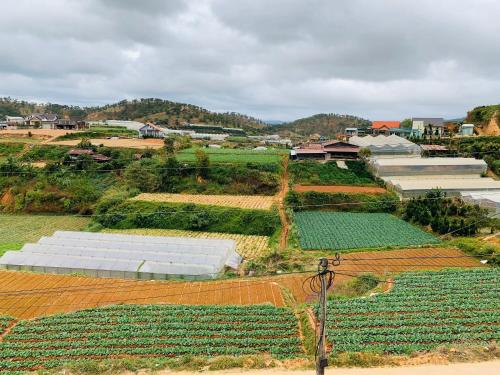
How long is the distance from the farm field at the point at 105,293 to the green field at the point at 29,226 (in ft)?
26.8

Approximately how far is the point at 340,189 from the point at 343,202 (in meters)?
2.64

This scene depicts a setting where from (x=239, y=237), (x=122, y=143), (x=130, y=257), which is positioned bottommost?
(x=239, y=237)

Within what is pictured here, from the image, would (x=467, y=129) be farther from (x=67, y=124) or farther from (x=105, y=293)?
(x=67, y=124)

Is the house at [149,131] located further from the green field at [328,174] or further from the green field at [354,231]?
the green field at [354,231]

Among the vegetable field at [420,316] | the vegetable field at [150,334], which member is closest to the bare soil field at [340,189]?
the vegetable field at [420,316]

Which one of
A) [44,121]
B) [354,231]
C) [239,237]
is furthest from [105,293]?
[44,121]

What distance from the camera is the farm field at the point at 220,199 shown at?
123ft

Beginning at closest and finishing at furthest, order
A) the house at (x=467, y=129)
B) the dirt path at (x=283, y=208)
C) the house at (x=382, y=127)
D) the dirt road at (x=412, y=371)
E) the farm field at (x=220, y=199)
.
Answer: the dirt road at (x=412, y=371) → the dirt path at (x=283, y=208) → the farm field at (x=220, y=199) → the house at (x=467, y=129) → the house at (x=382, y=127)

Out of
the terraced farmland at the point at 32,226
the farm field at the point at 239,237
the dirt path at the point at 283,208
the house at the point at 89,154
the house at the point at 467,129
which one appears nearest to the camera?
the farm field at the point at 239,237

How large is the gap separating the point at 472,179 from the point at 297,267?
28631mm

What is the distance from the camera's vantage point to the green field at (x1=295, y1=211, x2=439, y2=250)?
29.1m

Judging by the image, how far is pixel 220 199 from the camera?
4006 centimetres

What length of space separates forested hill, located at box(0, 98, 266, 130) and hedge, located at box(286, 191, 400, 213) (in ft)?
237

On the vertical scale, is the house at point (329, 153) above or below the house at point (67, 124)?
below
